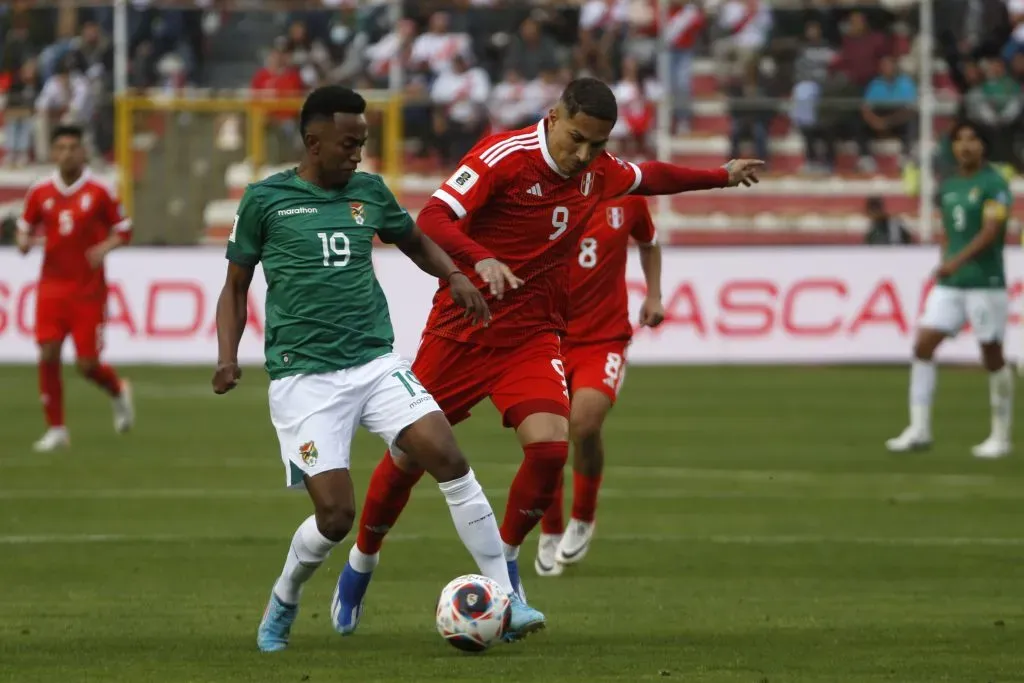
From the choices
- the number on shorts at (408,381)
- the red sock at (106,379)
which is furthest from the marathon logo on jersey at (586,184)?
the red sock at (106,379)

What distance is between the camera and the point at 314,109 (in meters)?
7.16

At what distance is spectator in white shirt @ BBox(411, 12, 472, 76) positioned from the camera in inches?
1088

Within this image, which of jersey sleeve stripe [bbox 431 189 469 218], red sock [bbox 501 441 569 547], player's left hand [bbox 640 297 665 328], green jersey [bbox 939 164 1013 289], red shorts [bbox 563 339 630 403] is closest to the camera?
jersey sleeve stripe [bbox 431 189 469 218]

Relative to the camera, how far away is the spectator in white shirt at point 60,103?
27391 mm

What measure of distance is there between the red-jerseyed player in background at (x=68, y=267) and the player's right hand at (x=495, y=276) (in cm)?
834

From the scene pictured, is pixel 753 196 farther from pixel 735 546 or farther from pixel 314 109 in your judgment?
pixel 314 109

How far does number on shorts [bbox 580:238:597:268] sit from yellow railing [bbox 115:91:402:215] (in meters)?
17.4

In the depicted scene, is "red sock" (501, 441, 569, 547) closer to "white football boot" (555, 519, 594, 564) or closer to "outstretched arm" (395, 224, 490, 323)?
"outstretched arm" (395, 224, 490, 323)

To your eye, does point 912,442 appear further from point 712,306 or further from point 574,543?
point 712,306

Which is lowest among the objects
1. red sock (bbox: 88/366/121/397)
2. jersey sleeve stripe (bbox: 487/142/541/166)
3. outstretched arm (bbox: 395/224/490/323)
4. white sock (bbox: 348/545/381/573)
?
red sock (bbox: 88/366/121/397)

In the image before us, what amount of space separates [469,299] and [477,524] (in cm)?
85

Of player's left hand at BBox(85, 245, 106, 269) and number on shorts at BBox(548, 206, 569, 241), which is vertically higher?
number on shorts at BBox(548, 206, 569, 241)

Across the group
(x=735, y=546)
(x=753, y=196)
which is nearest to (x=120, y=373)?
(x=753, y=196)

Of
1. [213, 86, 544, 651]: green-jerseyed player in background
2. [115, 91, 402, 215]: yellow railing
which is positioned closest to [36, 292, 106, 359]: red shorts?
[213, 86, 544, 651]: green-jerseyed player in background
